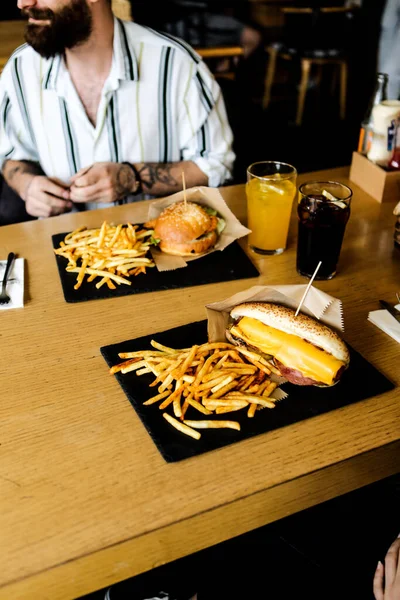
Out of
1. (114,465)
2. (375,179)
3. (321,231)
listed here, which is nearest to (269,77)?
(375,179)

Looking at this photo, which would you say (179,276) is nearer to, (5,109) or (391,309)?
(391,309)

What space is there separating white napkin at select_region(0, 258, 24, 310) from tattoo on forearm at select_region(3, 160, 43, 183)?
79 cm

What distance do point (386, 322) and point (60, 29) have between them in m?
1.54

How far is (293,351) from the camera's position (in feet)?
3.46

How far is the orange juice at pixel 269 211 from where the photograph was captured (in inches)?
58.4

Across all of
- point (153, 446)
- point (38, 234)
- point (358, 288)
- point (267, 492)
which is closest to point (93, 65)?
point (38, 234)

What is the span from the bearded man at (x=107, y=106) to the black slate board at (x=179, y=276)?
656 mm

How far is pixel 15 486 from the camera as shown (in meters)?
0.88

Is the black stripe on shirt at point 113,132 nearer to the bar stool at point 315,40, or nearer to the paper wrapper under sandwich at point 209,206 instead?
the paper wrapper under sandwich at point 209,206

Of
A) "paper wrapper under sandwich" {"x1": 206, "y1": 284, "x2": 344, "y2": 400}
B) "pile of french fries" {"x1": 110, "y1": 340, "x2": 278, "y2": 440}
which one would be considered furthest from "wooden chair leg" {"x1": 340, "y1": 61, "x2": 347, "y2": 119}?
"pile of french fries" {"x1": 110, "y1": 340, "x2": 278, "y2": 440}

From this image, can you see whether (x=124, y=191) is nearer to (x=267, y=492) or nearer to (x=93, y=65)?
(x=93, y=65)

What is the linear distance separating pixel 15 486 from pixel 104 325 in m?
0.45

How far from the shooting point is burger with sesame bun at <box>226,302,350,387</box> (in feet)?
3.40

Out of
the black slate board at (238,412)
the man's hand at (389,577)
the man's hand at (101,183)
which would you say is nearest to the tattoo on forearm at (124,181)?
the man's hand at (101,183)
